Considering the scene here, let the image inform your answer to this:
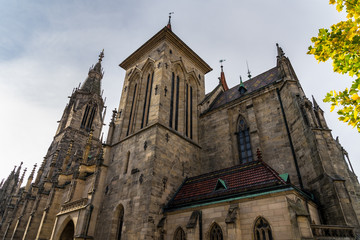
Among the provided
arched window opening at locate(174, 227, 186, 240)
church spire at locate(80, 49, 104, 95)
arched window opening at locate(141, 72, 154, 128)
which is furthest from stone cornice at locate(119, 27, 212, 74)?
church spire at locate(80, 49, 104, 95)

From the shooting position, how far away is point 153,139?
50.4 ft

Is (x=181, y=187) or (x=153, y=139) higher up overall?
(x=153, y=139)

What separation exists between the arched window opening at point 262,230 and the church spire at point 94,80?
44001 millimetres

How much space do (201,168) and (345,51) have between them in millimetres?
14478

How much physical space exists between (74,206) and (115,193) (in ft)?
13.1

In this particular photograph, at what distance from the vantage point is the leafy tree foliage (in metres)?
4.45

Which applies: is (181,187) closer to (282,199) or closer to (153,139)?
(153,139)

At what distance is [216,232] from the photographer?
1056 cm

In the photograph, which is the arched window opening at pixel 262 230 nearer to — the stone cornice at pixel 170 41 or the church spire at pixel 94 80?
the stone cornice at pixel 170 41

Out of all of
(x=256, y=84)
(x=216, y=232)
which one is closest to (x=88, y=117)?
(x=256, y=84)

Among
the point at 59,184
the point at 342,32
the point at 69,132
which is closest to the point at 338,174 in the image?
the point at 342,32

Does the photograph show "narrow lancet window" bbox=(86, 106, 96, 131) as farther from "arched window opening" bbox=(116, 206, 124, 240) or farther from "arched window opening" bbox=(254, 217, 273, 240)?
"arched window opening" bbox=(254, 217, 273, 240)

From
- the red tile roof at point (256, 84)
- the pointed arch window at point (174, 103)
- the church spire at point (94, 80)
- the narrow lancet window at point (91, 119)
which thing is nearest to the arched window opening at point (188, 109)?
the pointed arch window at point (174, 103)

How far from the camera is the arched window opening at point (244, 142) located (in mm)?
15973
